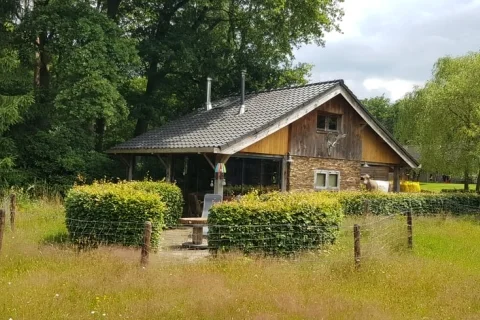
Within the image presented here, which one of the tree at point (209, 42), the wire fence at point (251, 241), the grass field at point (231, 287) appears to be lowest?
the grass field at point (231, 287)

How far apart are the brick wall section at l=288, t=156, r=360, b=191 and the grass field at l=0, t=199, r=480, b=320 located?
336 inches

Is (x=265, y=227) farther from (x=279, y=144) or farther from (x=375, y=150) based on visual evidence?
(x=375, y=150)

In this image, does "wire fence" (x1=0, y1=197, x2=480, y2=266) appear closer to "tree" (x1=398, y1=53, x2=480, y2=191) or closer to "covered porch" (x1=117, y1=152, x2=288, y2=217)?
"covered porch" (x1=117, y1=152, x2=288, y2=217)

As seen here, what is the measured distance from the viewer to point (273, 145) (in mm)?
19188

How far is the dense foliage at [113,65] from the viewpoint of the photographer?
20.3 m

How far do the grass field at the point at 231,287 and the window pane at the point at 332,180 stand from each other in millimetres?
9630

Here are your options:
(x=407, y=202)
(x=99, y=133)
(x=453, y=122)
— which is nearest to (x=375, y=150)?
(x=407, y=202)

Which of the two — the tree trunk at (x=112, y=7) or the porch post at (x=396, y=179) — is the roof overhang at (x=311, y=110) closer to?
the porch post at (x=396, y=179)

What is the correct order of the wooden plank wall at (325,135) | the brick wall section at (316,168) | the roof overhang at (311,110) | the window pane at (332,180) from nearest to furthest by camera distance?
1. the roof overhang at (311,110)
2. the brick wall section at (316,168)
3. the wooden plank wall at (325,135)
4. the window pane at (332,180)

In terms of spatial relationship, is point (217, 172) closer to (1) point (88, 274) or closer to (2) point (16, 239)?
(2) point (16, 239)

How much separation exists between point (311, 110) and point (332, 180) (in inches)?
127

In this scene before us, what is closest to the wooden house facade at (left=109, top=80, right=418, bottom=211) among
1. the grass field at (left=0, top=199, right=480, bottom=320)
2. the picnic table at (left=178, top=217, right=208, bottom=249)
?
the picnic table at (left=178, top=217, right=208, bottom=249)

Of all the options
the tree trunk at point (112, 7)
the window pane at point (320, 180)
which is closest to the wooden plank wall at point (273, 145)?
the window pane at point (320, 180)

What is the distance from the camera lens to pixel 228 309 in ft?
24.2
